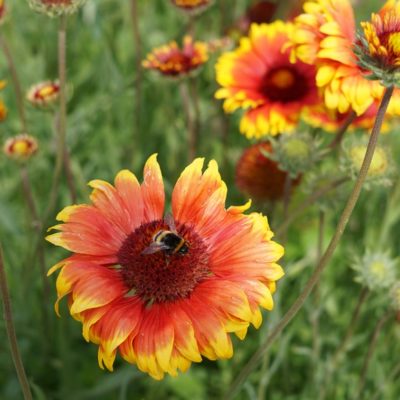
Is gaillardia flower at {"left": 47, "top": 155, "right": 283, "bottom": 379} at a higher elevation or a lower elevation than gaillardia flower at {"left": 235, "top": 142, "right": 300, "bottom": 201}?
higher

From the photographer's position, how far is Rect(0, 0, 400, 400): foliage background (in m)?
1.66

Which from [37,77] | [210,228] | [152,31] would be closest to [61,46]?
[210,228]

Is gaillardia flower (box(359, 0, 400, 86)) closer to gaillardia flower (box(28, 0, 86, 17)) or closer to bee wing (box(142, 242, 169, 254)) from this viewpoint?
bee wing (box(142, 242, 169, 254))

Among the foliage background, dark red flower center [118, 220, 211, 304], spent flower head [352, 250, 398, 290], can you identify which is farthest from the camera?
the foliage background

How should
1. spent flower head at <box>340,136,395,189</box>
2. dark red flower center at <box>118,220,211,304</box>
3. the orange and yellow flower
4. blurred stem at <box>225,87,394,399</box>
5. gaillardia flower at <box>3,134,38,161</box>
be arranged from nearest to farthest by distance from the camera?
blurred stem at <box>225,87,394,399</box>
dark red flower center at <box>118,220,211,304</box>
the orange and yellow flower
spent flower head at <box>340,136,395,189</box>
gaillardia flower at <box>3,134,38,161</box>

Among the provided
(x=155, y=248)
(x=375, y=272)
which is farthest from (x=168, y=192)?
(x=155, y=248)

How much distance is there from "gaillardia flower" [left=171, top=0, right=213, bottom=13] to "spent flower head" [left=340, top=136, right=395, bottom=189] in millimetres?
646

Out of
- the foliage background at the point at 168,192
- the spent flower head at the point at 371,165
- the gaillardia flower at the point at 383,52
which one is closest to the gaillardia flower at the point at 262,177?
the foliage background at the point at 168,192

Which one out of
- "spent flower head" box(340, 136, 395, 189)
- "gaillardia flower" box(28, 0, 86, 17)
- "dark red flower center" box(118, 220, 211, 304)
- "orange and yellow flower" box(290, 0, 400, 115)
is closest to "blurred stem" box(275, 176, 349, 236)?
"spent flower head" box(340, 136, 395, 189)

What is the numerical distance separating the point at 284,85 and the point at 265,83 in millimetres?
55

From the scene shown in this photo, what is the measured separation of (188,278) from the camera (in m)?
1.03

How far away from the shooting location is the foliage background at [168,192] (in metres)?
1.66

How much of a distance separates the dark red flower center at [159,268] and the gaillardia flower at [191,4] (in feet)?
2.92

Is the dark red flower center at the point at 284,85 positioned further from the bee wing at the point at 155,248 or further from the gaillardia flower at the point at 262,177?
the bee wing at the point at 155,248
